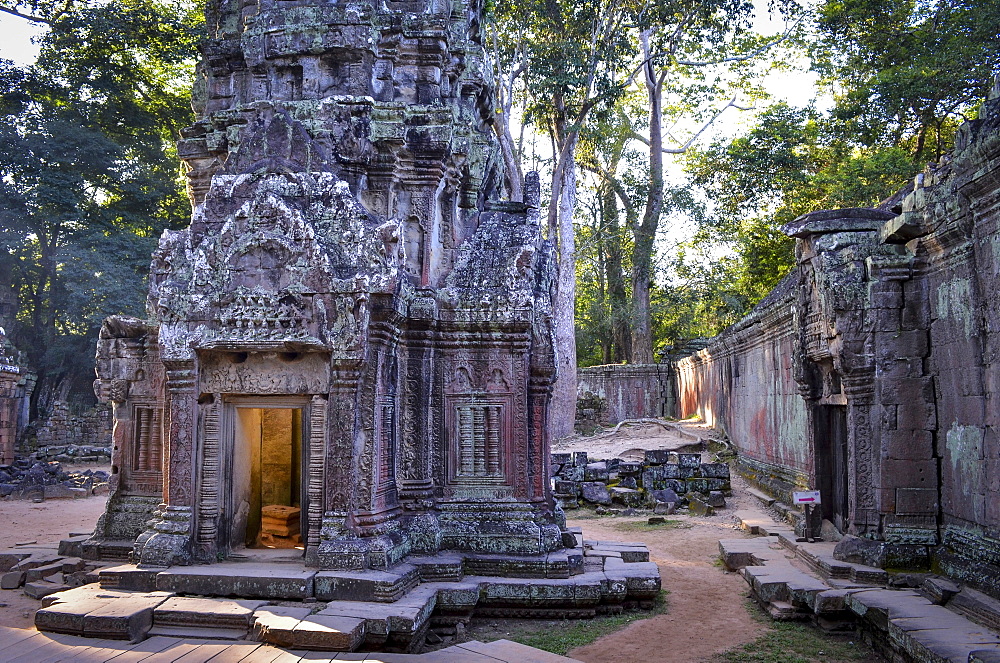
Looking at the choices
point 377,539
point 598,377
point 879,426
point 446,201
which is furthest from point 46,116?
point 879,426

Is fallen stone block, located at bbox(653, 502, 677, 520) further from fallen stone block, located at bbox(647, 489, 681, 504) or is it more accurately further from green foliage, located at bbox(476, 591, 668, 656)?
green foliage, located at bbox(476, 591, 668, 656)

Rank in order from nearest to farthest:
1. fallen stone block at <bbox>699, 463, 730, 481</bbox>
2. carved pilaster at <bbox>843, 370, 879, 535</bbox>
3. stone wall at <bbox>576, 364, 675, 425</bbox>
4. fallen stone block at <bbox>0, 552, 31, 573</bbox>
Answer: carved pilaster at <bbox>843, 370, 879, 535</bbox> < fallen stone block at <bbox>0, 552, 31, 573</bbox> < fallen stone block at <bbox>699, 463, 730, 481</bbox> < stone wall at <bbox>576, 364, 675, 425</bbox>

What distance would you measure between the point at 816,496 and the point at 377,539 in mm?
4184

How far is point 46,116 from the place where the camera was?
927 inches

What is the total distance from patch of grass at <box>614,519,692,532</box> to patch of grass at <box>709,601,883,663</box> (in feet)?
15.7

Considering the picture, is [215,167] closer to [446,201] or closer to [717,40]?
[446,201]

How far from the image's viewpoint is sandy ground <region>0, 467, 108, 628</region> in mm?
6574

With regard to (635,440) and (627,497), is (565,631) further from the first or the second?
(635,440)

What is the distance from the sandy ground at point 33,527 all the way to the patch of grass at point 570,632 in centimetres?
386

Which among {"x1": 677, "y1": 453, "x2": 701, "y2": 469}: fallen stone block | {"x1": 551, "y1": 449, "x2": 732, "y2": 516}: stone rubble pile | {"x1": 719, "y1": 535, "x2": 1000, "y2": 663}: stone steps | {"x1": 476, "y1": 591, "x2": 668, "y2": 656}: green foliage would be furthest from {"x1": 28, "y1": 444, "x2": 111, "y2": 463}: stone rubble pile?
{"x1": 719, "y1": 535, "x2": 1000, "y2": 663}: stone steps

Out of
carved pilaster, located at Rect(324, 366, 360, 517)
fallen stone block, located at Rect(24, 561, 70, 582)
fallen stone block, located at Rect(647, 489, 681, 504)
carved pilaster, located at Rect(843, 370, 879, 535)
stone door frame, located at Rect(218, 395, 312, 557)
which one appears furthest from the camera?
fallen stone block, located at Rect(647, 489, 681, 504)

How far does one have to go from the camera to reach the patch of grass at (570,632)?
5730 millimetres

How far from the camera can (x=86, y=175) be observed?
23.8 meters

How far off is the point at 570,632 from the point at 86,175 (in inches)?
914
